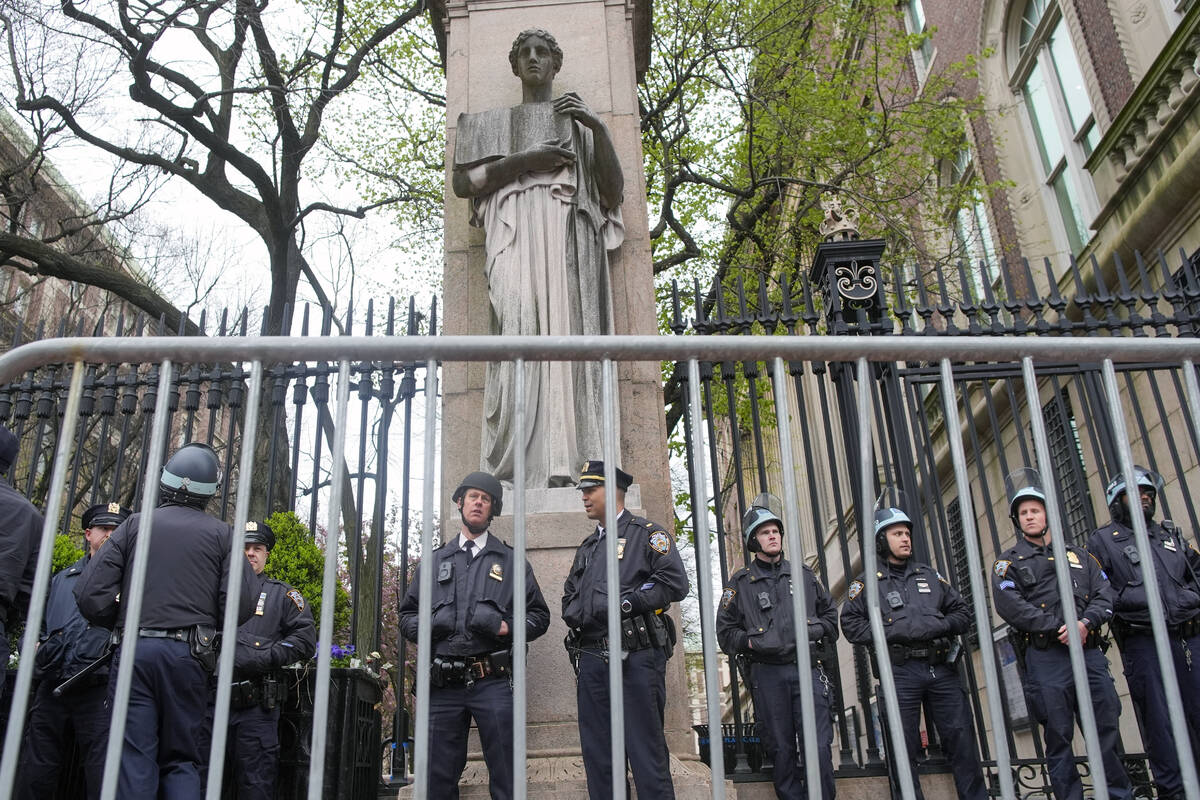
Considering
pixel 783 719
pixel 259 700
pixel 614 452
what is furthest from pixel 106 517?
pixel 614 452

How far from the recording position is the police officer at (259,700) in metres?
5.16

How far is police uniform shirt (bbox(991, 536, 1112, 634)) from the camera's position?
5207mm

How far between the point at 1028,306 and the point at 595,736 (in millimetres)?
4126

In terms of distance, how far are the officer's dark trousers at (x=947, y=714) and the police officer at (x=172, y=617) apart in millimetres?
3387

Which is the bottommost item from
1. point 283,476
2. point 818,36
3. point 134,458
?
point 283,476

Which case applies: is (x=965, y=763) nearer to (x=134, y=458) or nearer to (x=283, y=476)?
(x=283, y=476)

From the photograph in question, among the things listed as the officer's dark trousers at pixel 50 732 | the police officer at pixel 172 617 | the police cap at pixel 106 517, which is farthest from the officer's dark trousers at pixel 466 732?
the police cap at pixel 106 517

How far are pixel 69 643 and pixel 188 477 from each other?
1.47 metres

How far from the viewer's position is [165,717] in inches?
156

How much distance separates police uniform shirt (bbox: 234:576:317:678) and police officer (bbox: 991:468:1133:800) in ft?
12.9

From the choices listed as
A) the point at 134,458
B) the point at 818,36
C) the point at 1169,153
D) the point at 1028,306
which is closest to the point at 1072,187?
the point at 1169,153

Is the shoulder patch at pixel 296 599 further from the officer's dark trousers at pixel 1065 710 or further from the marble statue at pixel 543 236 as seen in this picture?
the officer's dark trousers at pixel 1065 710

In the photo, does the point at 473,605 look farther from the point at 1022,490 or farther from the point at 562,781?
the point at 1022,490

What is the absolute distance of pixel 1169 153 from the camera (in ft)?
36.1
